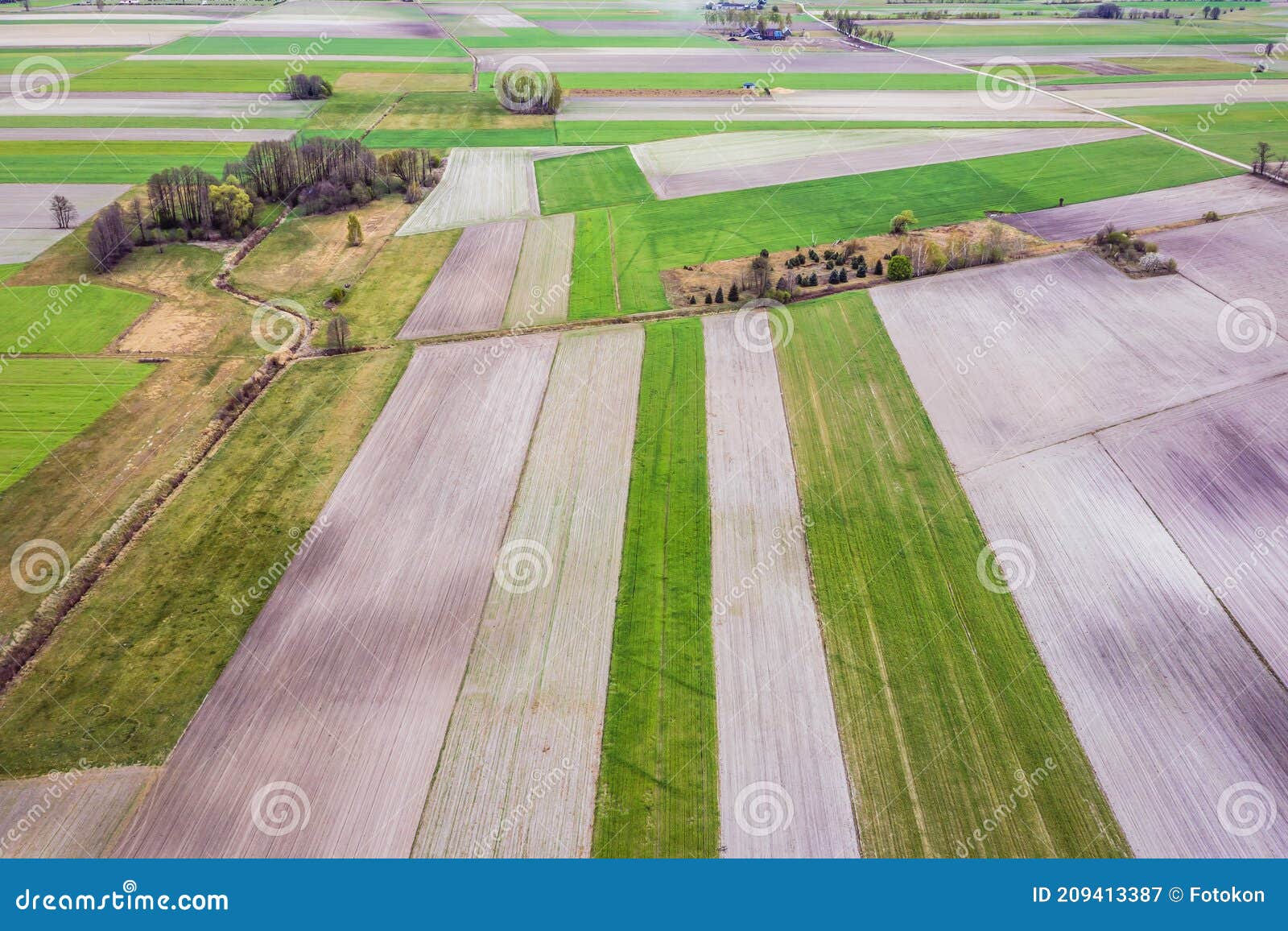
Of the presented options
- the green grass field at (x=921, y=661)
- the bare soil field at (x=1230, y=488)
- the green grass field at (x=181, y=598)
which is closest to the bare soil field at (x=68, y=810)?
the green grass field at (x=181, y=598)

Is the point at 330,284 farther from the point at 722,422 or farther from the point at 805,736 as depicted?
the point at 805,736

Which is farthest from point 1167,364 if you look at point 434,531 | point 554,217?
point 554,217

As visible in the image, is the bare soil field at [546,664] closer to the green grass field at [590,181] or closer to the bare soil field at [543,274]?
the bare soil field at [543,274]

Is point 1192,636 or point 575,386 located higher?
point 575,386

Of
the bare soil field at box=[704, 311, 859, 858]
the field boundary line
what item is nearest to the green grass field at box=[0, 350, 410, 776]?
the bare soil field at box=[704, 311, 859, 858]

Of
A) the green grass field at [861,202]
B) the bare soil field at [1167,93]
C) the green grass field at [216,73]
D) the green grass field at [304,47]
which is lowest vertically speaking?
the green grass field at [861,202]

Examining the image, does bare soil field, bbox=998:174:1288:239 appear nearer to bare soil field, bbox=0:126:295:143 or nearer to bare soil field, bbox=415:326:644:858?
bare soil field, bbox=415:326:644:858

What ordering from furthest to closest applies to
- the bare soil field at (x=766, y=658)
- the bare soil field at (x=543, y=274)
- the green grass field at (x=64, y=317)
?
1. the bare soil field at (x=543, y=274)
2. the green grass field at (x=64, y=317)
3. the bare soil field at (x=766, y=658)
